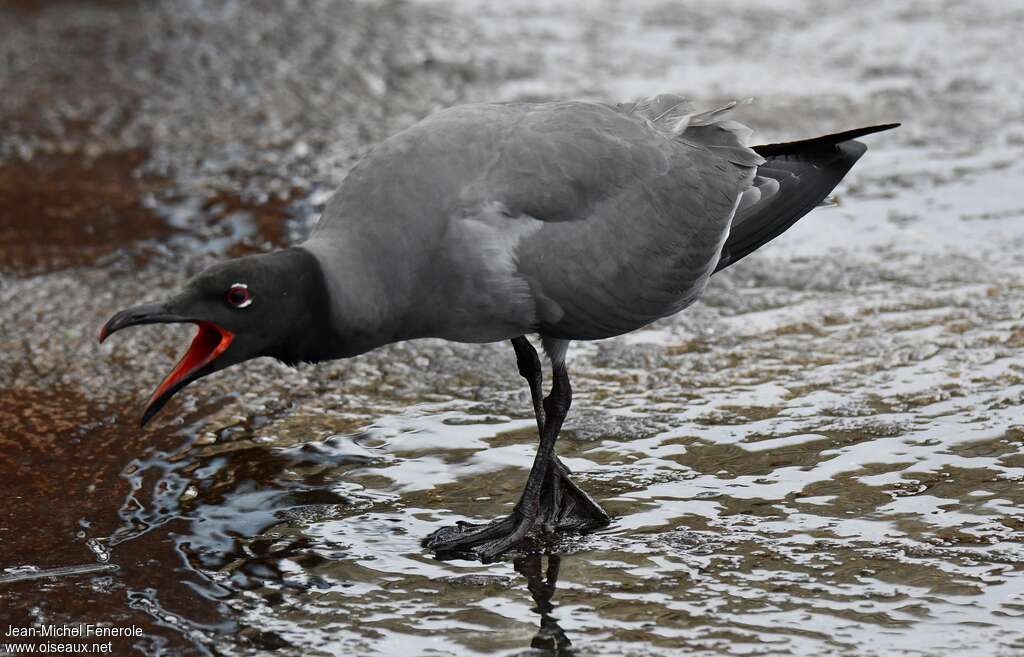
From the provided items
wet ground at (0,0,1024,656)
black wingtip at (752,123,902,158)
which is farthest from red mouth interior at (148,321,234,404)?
black wingtip at (752,123,902,158)

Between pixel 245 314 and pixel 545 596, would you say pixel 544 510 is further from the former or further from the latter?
pixel 245 314

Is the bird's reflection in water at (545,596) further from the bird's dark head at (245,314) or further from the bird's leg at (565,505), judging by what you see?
the bird's dark head at (245,314)

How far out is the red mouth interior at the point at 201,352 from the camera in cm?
387

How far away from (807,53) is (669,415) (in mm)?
5488

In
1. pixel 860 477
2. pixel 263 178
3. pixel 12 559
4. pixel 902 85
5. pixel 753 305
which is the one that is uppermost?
pixel 902 85

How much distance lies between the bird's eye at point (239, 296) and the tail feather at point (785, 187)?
1.83m

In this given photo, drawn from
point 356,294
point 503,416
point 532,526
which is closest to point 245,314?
point 356,294

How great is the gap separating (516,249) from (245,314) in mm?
875

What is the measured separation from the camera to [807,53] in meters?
9.87

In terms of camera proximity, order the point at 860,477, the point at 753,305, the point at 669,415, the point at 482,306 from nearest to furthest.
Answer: the point at 482,306 < the point at 860,477 < the point at 669,415 < the point at 753,305

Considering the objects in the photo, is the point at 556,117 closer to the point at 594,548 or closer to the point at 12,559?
the point at 594,548

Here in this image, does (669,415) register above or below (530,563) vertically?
above

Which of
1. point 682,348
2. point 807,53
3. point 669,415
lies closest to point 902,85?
point 807,53

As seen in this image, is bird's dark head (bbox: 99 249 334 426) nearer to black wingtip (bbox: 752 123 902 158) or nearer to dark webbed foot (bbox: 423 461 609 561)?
dark webbed foot (bbox: 423 461 609 561)
